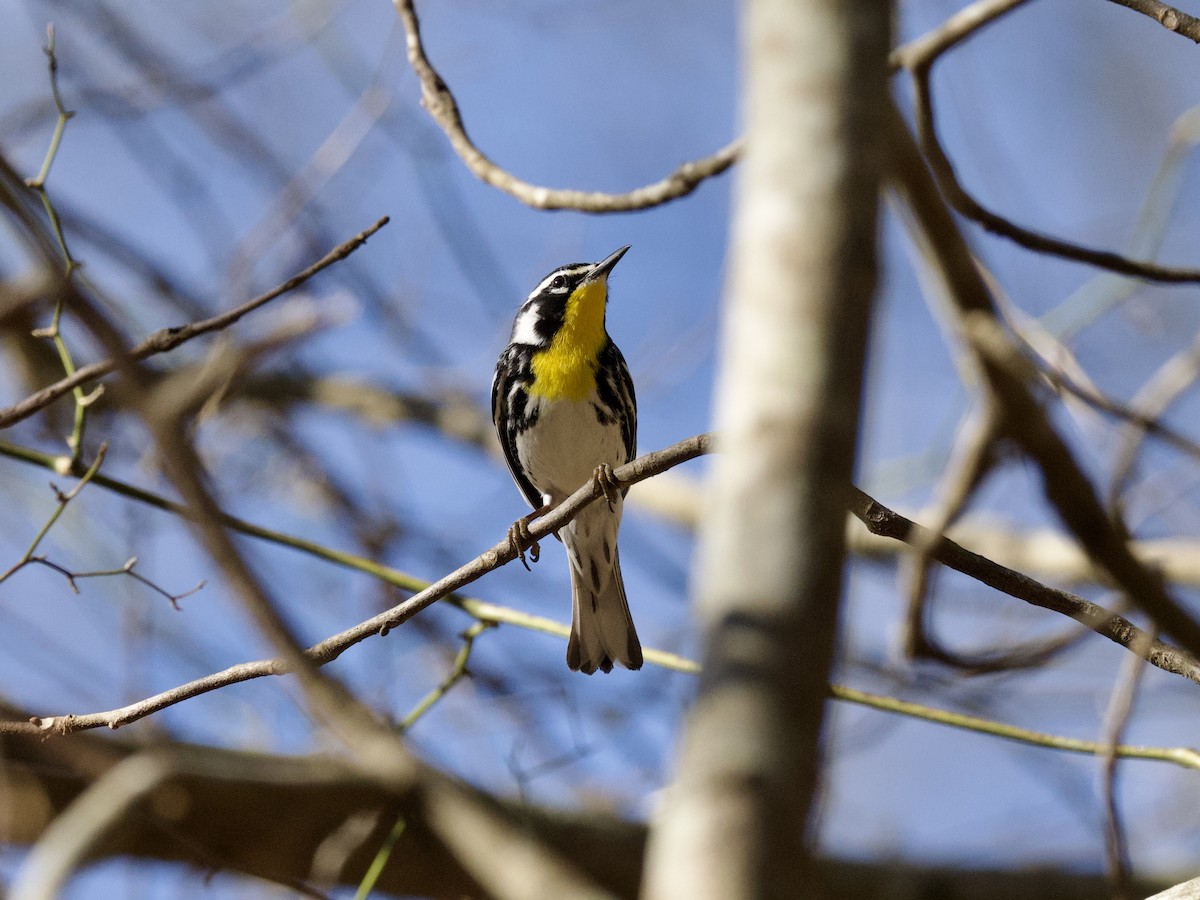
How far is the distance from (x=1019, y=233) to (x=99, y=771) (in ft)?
8.19

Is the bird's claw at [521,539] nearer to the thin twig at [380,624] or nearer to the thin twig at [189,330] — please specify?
the thin twig at [380,624]

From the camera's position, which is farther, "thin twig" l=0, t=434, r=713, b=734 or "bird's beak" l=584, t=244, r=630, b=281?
"bird's beak" l=584, t=244, r=630, b=281

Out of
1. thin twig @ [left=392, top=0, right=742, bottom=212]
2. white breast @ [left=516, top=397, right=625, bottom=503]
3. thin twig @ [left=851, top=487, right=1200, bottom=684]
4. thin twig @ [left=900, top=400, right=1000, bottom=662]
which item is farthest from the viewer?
white breast @ [left=516, top=397, right=625, bottom=503]

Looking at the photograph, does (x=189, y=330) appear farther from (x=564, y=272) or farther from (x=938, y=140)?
(x=564, y=272)

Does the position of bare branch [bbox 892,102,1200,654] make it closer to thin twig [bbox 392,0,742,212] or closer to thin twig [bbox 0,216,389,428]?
thin twig [bbox 392,0,742,212]

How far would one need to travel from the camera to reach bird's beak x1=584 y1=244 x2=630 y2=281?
4797 millimetres

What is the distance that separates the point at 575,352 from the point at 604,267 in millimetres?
358

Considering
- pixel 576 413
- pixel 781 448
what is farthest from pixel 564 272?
pixel 781 448

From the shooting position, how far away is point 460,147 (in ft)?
10.4

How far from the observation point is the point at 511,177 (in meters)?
3.12

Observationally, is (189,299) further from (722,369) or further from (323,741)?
(722,369)

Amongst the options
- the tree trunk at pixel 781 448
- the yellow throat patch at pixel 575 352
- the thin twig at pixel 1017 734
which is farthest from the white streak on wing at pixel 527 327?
the tree trunk at pixel 781 448

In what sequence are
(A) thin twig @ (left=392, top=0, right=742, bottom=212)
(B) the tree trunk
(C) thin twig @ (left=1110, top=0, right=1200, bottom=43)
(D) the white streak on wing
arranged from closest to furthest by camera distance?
(B) the tree trunk
(C) thin twig @ (left=1110, top=0, right=1200, bottom=43)
(A) thin twig @ (left=392, top=0, right=742, bottom=212)
(D) the white streak on wing

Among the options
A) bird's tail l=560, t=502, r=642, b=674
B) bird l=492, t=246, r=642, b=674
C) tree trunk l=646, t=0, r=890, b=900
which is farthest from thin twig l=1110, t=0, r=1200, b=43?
bird l=492, t=246, r=642, b=674
